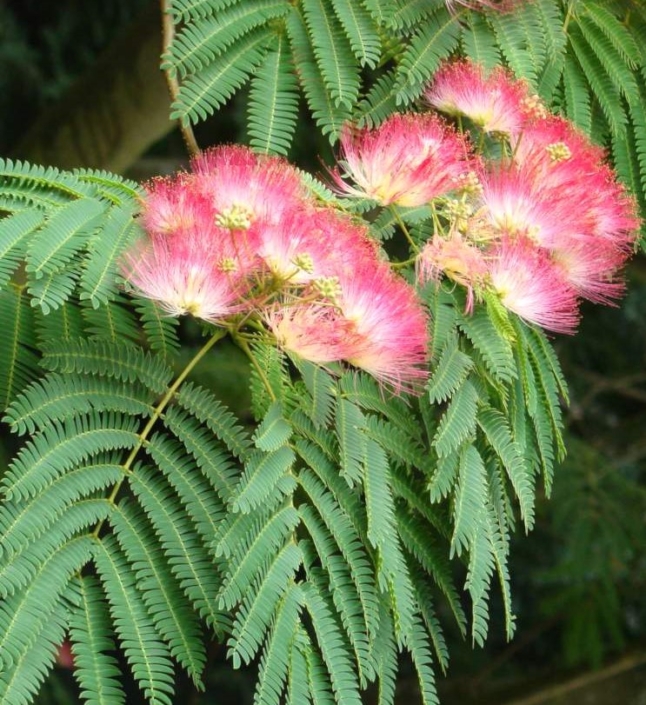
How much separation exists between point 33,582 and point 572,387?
11.9 ft

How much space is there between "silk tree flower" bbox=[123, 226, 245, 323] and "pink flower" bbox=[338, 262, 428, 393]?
0.47ft

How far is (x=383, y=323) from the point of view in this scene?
4.90 feet

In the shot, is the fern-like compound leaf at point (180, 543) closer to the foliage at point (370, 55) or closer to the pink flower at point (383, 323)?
the pink flower at point (383, 323)

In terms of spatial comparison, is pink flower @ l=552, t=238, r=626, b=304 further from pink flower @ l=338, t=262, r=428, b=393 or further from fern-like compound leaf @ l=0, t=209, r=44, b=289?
fern-like compound leaf @ l=0, t=209, r=44, b=289

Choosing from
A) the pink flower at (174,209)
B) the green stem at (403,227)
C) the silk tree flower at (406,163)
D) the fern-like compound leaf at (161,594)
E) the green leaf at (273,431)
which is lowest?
the fern-like compound leaf at (161,594)

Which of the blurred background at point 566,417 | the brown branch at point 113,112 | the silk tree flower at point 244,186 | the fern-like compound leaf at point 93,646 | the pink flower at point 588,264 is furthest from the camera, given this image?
the blurred background at point 566,417

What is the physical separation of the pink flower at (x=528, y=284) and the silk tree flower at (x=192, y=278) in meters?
0.41

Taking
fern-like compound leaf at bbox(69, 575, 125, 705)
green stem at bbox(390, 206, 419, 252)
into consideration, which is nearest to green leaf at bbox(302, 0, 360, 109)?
green stem at bbox(390, 206, 419, 252)

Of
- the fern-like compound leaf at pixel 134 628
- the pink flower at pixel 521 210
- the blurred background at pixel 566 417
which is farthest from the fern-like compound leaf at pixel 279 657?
the blurred background at pixel 566 417

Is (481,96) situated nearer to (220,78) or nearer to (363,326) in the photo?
(220,78)

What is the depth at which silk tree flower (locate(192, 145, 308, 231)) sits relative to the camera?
4.88 ft

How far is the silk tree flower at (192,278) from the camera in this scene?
4.75 ft

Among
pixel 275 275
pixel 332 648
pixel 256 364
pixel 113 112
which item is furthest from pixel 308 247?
pixel 113 112

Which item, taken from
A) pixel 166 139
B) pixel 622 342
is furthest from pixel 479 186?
pixel 622 342
